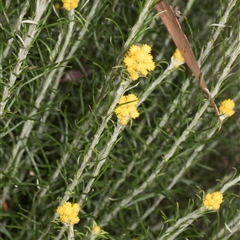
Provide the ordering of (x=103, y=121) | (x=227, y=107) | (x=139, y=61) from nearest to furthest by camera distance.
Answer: (x=139, y=61)
(x=103, y=121)
(x=227, y=107)

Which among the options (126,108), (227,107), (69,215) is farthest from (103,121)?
(227,107)

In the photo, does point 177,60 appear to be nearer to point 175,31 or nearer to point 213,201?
point 175,31

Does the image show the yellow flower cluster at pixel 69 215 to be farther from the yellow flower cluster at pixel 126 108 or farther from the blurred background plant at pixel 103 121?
the yellow flower cluster at pixel 126 108

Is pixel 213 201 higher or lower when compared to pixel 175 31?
lower

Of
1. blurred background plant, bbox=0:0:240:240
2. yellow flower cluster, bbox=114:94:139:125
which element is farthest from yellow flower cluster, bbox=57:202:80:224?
yellow flower cluster, bbox=114:94:139:125

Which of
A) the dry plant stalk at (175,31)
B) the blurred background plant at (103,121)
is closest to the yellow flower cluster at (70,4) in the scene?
the blurred background plant at (103,121)

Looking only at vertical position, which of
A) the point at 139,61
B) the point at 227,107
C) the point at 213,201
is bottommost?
the point at 213,201

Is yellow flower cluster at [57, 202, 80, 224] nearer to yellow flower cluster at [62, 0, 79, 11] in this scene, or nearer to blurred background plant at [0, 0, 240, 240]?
blurred background plant at [0, 0, 240, 240]
